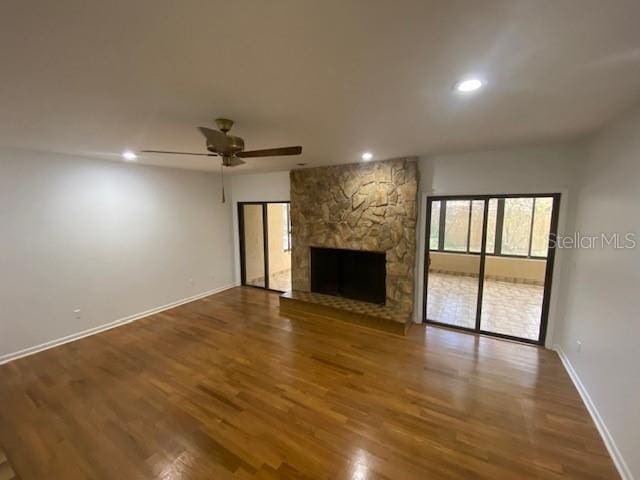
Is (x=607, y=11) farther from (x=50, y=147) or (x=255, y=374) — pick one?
(x=50, y=147)

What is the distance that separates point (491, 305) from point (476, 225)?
5.27 ft

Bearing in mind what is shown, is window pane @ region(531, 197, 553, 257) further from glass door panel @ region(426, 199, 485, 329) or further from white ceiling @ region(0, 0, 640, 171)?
white ceiling @ region(0, 0, 640, 171)

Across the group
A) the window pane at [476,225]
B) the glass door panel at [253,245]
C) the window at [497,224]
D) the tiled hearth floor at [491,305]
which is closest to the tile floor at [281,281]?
the glass door panel at [253,245]

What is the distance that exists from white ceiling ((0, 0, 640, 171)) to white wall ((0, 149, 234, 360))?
4.10 feet

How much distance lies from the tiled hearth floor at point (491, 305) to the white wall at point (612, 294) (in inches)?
39.2

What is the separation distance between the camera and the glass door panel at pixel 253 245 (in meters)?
6.27

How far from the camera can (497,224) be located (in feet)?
14.6

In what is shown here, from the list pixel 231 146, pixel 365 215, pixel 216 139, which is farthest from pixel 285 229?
pixel 216 139

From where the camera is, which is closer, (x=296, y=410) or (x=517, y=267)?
→ (x=296, y=410)

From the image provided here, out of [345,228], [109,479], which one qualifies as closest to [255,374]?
[109,479]

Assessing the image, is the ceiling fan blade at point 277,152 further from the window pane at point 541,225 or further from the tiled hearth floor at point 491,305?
the tiled hearth floor at point 491,305

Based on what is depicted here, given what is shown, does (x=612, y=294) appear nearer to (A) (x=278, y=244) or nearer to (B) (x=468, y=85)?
(B) (x=468, y=85)

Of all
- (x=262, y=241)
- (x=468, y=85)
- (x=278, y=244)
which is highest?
(x=468, y=85)

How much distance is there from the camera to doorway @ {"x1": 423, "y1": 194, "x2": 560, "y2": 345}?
3.69 metres
